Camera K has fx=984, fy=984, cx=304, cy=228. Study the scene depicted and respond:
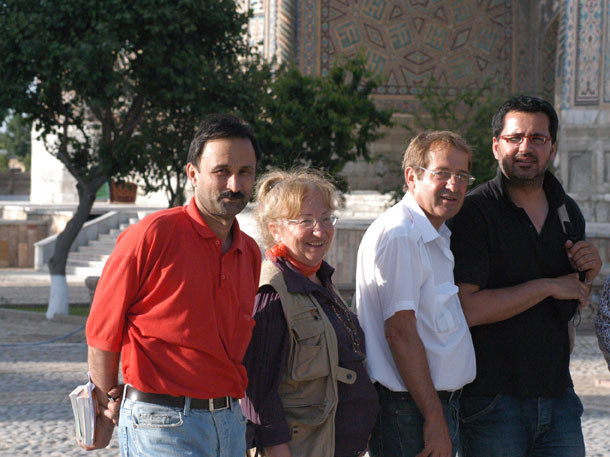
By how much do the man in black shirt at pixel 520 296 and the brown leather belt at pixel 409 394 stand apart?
0.08 meters

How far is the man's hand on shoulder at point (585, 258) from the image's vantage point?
10.4 feet

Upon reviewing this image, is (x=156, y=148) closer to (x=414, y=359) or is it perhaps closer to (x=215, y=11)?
(x=215, y=11)

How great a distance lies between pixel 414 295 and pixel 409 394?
31 cm

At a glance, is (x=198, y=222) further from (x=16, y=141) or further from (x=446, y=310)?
(x=16, y=141)

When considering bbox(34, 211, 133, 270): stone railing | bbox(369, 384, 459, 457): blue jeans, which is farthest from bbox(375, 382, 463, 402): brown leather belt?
bbox(34, 211, 133, 270): stone railing

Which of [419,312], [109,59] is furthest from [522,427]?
[109,59]

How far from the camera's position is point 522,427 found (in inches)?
124

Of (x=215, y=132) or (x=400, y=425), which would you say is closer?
(x=215, y=132)

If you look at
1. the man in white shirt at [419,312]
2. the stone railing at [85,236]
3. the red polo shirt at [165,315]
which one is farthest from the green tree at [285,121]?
the red polo shirt at [165,315]

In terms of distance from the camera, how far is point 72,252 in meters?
20.8

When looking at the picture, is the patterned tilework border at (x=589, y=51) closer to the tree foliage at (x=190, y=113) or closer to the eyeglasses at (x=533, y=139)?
the tree foliage at (x=190, y=113)

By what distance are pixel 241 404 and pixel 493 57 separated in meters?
19.2

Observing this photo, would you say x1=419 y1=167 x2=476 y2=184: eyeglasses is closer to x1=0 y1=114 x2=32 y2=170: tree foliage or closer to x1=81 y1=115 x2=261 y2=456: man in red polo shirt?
x1=81 y1=115 x2=261 y2=456: man in red polo shirt

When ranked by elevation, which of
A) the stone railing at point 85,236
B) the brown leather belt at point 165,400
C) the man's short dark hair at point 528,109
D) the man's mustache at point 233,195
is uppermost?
the man's short dark hair at point 528,109
